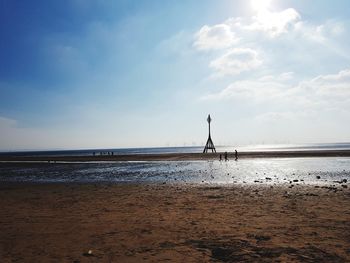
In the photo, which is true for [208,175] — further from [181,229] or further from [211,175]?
[181,229]

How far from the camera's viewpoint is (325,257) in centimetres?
705

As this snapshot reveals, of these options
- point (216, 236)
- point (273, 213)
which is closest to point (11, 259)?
point (216, 236)

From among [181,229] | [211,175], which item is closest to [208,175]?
[211,175]

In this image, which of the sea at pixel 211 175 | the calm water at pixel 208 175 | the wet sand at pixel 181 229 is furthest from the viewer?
the calm water at pixel 208 175

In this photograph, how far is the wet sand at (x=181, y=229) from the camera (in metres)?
7.55

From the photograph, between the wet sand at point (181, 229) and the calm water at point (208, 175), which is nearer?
the wet sand at point (181, 229)

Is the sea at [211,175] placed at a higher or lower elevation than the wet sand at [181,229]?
lower

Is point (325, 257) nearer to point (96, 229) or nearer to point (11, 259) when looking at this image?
point (96, 229)

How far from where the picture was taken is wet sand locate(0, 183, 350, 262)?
24.8 feet

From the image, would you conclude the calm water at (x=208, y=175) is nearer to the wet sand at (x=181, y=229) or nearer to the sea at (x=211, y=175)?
the sea at (x=211, y=175)

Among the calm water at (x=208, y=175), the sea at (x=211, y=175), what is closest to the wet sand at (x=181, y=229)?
the sea at (x=211, y=175)

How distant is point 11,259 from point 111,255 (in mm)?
2530

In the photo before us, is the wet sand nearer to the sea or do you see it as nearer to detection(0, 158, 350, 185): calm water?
the sea

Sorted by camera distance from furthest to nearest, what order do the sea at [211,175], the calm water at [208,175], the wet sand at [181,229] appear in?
the calm water at [208,175]
the sea at [211,175]
the wet sand at [181,229]
